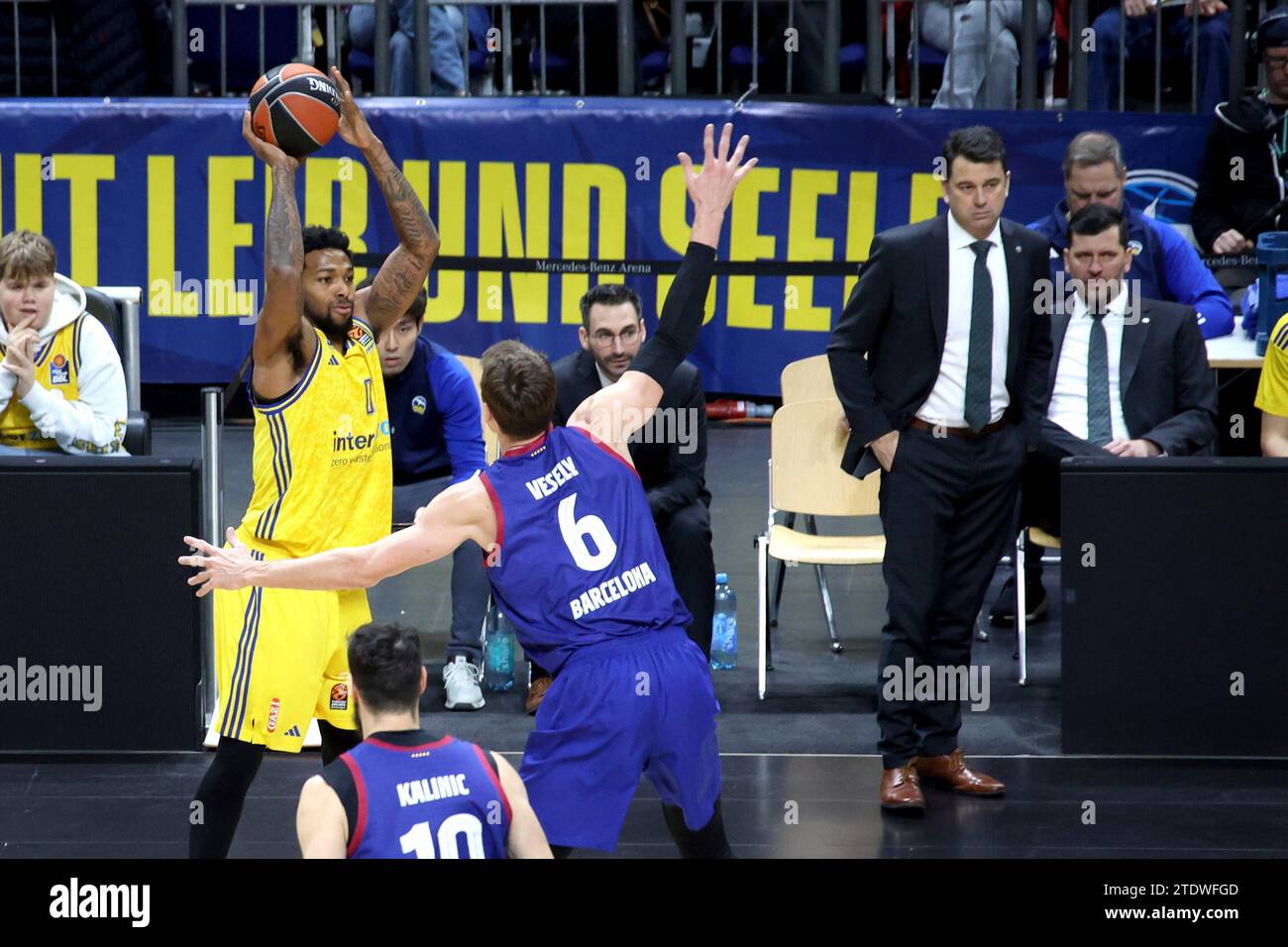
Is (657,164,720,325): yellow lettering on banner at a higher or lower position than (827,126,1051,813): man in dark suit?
higher

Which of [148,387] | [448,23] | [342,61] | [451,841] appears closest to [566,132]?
[448,23]

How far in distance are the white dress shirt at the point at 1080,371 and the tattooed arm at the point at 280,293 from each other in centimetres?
346

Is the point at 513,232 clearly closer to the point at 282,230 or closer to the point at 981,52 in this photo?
the point at 981,52

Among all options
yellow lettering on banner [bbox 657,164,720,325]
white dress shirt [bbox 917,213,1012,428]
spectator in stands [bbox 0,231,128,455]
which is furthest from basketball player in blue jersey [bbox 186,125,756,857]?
yellow lettering on banner [bbox 657,164,720,325]

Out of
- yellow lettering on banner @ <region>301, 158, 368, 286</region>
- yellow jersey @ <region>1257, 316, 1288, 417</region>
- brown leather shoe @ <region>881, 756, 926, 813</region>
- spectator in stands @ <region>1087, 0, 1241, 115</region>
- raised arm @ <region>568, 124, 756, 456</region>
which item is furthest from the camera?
yellow lettering on banner @ <region>301, 158, 368, 286</region>

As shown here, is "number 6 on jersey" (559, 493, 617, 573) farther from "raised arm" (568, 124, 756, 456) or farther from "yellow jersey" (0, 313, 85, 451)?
"yellow jersey" (0, 313, 85, 451)

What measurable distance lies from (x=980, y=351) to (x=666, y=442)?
1680mm

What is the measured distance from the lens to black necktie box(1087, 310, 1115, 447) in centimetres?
761

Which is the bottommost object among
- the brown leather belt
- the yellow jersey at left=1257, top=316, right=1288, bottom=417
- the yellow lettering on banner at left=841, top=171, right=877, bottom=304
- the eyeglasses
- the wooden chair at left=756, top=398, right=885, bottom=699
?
the wooden chair at left=756, top=398, right=885, bottom=699

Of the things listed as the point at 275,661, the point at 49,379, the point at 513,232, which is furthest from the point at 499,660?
the point at 513,232

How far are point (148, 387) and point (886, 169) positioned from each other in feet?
16.1

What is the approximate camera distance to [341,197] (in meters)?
11.4

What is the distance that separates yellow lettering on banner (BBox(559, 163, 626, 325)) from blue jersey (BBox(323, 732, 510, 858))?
24.6 ft
